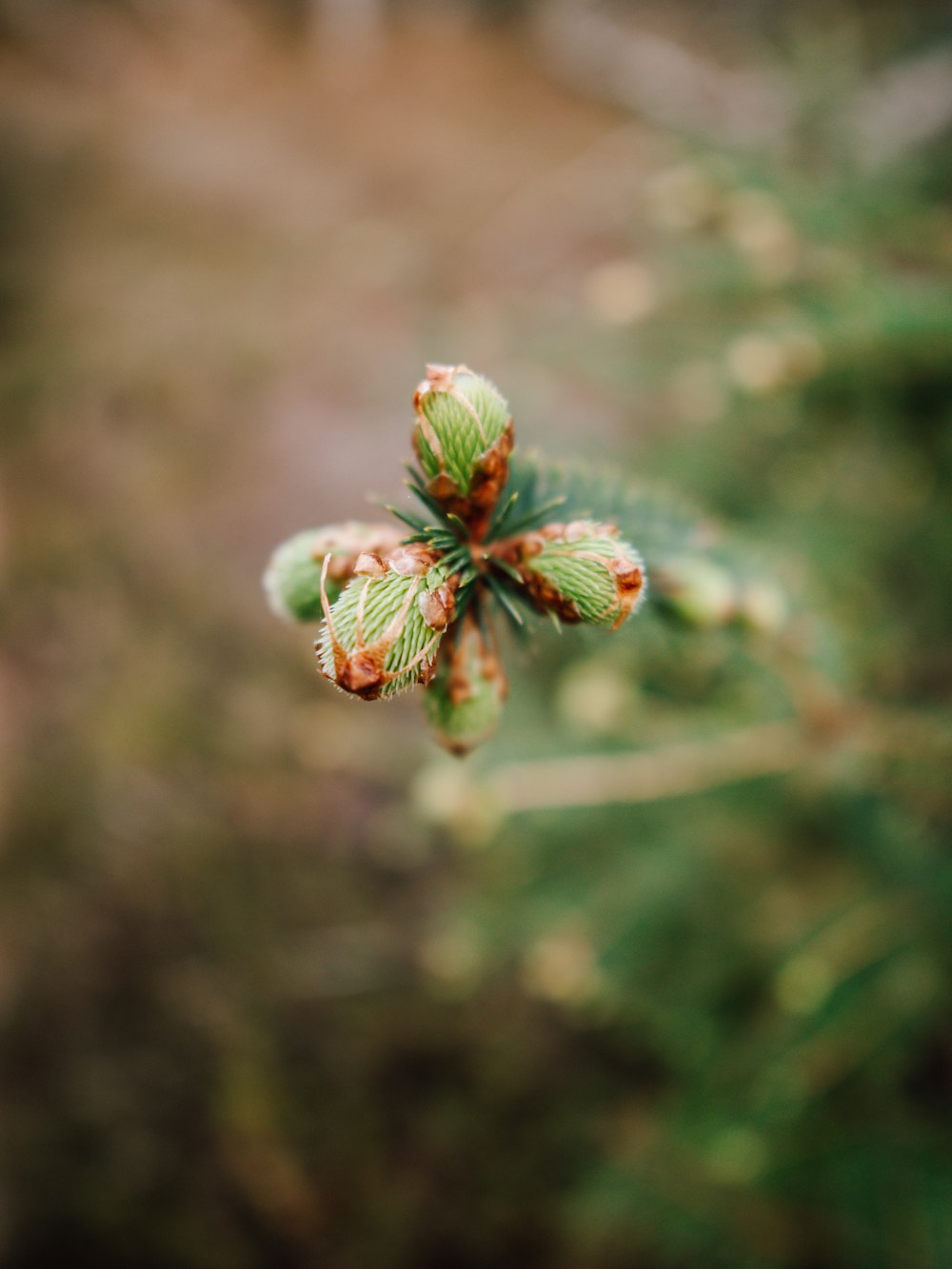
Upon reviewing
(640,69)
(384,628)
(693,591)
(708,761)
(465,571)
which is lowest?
(384,628)

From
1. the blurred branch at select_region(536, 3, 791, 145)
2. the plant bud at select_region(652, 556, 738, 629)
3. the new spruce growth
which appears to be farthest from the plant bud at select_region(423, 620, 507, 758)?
the blurred branch at select_region(536, 3, 791, 145)

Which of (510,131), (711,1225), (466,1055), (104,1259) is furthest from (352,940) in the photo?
(510,131)

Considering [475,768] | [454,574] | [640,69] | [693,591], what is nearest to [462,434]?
[454,574]

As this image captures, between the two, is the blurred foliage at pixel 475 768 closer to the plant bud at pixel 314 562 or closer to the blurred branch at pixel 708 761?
the blurred branch at pixel 708 761

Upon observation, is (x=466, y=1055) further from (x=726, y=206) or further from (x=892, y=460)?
(x=726, y=206)

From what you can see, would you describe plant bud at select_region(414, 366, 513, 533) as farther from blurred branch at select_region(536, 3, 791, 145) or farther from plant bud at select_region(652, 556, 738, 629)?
blurred branch at select_region(536, 3, 791, 145)

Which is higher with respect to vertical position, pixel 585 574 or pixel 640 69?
pixel 640 69

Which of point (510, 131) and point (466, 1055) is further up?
point (510, 131)

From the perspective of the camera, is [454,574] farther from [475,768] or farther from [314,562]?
[475,768]

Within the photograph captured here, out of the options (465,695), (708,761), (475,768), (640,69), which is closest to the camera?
(465,695)
